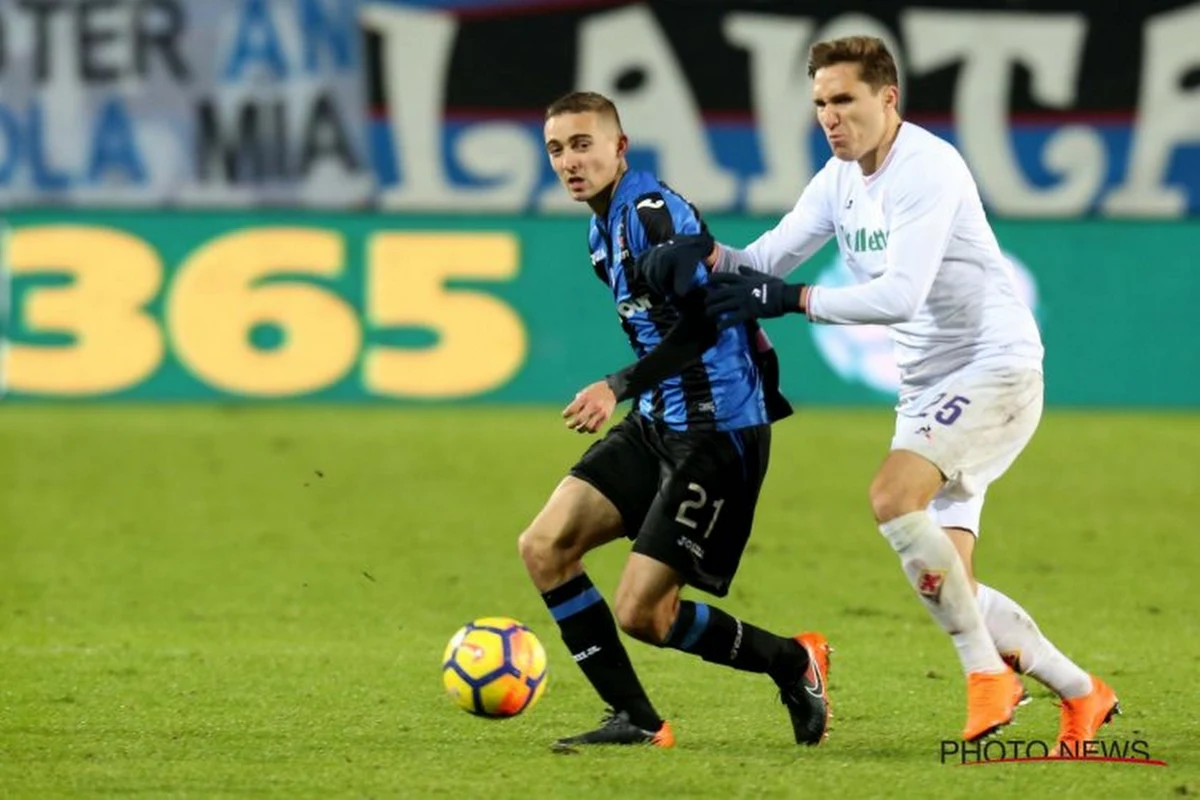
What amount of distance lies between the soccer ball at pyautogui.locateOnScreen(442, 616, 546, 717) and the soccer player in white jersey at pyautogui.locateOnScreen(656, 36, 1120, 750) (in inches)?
45.1

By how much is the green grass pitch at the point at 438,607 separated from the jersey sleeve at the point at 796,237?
4.76 ft

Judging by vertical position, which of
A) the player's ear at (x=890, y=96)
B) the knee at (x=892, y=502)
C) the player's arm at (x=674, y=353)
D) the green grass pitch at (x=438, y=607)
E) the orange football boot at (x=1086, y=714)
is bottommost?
the green grass pitch at (x=438, y=607)

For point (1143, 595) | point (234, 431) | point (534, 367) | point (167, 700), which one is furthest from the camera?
point (534, 367)

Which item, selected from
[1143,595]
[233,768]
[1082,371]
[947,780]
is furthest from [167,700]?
[1082,371]

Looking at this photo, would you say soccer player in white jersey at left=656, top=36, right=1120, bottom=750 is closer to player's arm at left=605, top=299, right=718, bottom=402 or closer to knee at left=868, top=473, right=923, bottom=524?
knee at left=868, top=473, right=923, bottom=524

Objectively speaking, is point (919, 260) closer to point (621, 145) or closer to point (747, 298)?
point (747, 298)

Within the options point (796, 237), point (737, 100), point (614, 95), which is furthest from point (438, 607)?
point (737, 100)

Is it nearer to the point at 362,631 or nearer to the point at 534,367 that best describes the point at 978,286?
the point at 362,631

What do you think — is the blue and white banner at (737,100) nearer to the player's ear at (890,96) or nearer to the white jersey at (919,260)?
the white jersey at (919,260)

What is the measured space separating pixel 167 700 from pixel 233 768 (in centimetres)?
128

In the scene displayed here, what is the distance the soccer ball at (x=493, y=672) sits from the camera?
22.5ft

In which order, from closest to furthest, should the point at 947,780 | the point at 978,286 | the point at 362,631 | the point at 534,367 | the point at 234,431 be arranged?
the point at 947,780 < the point at 978,286 < the point at 362,631 < the point at 234,431 < the point at 534,367

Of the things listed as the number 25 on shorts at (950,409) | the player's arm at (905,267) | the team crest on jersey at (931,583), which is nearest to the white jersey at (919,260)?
the player's arm at (905,267)

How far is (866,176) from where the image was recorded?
268 inches
